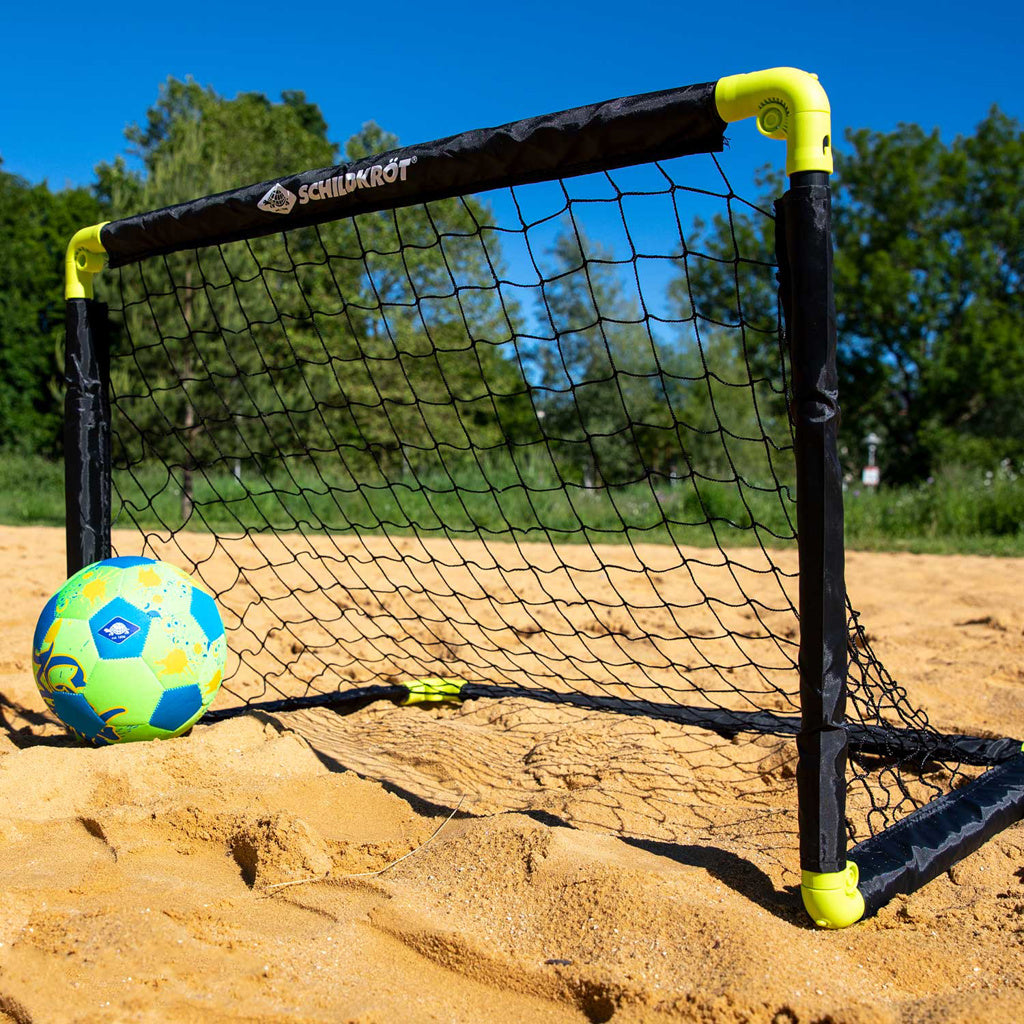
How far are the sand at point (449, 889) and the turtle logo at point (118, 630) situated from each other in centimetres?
33

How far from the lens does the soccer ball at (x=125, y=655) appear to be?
8.69 ft

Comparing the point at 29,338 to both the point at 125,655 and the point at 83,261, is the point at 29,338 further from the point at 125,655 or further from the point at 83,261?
the point at 125,655

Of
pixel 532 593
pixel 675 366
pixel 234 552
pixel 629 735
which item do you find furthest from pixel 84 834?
pixel 675 366

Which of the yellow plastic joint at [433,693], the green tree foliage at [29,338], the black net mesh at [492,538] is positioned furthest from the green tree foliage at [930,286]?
the yellow plastic joint at [433,693]

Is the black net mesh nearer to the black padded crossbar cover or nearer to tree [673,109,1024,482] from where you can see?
the black padded crossbar cover

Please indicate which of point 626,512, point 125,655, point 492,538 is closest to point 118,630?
point 125,655

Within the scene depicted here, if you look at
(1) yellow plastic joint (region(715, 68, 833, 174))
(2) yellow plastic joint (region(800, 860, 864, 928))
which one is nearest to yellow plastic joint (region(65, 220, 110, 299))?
(1) yellow plastic joint (region(715, 68, 833, 174))

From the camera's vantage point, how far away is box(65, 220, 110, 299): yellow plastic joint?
3168mm

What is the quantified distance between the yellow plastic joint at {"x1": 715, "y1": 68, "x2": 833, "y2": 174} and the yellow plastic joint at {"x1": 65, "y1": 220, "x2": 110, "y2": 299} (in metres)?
2.30

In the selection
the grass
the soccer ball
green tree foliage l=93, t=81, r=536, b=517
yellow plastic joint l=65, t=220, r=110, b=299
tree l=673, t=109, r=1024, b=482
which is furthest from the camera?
tree l=673, t=109, r=1024, b=482

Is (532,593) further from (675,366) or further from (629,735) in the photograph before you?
(675,366)

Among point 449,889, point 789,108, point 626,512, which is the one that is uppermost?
point 789,108

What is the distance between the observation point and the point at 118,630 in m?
2.67

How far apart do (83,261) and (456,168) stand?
5.43 feet
